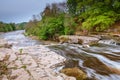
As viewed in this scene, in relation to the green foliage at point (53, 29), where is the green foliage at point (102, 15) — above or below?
above

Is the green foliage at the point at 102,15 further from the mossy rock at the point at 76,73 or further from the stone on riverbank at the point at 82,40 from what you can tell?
the mossy rock at the point at 76,73

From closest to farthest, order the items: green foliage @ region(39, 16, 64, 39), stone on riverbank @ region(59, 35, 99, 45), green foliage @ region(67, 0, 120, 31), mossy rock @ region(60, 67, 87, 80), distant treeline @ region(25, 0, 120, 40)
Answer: mossy rock @ region(60, 67, 87, 80) → stone on riverbank @ region(59, 35, 99, 45) → green foliage @ region(67, 0, 120, 31) → distant treeline @ region(25, 0, 120, 40) → green foliage @ region(39, 16, 64, 39)

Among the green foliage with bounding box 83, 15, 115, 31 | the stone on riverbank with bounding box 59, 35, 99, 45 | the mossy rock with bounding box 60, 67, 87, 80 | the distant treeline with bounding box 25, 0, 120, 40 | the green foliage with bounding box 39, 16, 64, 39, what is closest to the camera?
the mossy rock with bounding box 60, 67, 87, 80

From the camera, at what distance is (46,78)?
21.4 feet

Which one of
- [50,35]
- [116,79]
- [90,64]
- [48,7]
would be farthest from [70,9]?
[116,79]

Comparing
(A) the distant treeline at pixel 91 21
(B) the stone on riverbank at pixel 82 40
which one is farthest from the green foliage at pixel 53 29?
(B) the stone on riverbank at pixel 82 40

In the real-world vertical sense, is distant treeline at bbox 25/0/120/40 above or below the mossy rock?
above

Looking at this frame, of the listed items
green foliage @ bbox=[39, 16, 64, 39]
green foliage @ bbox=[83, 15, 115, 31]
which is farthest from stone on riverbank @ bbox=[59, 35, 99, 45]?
green foliage @ bbox=[39, 16, 64, 39]

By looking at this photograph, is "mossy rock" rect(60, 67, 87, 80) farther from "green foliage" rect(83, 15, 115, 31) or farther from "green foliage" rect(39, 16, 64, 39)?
"green foliage" rect(39, 16, 64, 39)

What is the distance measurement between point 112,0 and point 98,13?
2762mm

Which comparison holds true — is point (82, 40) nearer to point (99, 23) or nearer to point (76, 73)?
point (99, 23)

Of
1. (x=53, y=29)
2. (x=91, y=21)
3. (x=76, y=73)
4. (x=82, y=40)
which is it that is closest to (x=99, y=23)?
(x=91, y=21)

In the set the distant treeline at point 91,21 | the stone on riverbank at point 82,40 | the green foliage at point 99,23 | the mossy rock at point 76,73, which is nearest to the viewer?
the mossy rock at point 76,73

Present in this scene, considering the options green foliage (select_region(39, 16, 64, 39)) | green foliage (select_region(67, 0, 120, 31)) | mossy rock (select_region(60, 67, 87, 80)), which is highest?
green foliage (select_region(67, 0, 120, 31))
